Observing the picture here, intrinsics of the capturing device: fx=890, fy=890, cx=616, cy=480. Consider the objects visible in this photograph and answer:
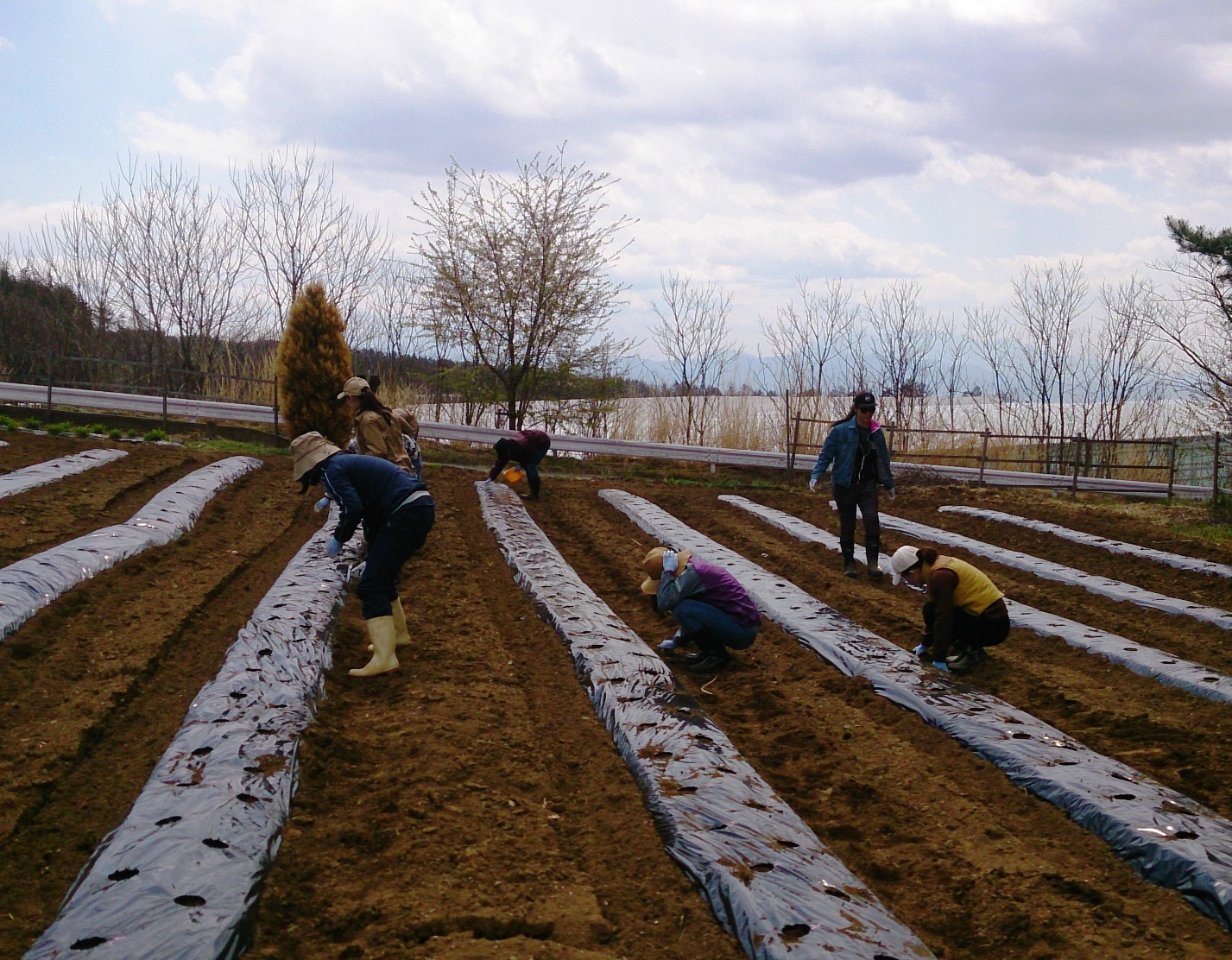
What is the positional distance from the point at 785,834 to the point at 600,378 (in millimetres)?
14625

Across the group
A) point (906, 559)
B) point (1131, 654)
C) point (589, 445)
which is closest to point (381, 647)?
point (906, 559)

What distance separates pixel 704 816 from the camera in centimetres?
342

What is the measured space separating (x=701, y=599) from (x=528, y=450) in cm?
584

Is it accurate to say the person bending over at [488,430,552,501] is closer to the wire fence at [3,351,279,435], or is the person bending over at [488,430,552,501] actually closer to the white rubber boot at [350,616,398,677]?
the white rubber boot at [350,616,398,677]

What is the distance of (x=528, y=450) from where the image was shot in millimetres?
10844

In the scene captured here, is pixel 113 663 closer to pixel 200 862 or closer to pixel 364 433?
pixel 200 862

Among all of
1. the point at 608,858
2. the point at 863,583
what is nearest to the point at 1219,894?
the point at 608,858

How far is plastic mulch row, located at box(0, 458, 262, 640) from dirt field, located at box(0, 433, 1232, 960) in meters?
0.13

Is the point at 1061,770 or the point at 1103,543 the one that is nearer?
the point at 1061,770

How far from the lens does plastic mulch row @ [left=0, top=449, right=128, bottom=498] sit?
796 cm

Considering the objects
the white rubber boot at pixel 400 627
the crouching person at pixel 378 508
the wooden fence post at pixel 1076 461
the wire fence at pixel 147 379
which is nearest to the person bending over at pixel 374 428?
the white rubber boot at pixel 400 627

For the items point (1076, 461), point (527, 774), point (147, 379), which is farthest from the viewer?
point (147, 379)

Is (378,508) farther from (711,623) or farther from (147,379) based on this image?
(147,379)

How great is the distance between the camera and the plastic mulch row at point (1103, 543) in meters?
8.41
